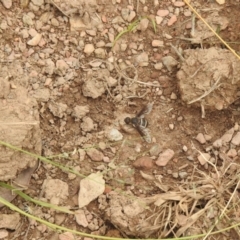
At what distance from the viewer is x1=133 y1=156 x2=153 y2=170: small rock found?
91.2 inches

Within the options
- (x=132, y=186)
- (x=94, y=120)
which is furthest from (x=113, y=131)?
(x=132, y=186)

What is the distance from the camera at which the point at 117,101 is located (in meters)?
2.37

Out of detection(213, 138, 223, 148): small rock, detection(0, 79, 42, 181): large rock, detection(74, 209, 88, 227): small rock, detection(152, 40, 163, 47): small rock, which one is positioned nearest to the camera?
detection(0, 79, 42, 181): large rock

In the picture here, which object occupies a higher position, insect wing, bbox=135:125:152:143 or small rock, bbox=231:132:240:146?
insect wing, bbox=135:125:152:143

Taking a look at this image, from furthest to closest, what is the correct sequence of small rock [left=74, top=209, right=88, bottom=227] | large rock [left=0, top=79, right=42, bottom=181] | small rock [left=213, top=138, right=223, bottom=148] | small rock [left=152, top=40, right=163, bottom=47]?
small rock [left=152, top=40, right=163, bottom=47]
small rock [left=213, top=138, right=223, bottom=148]
small rock [left=74, top=209, right=88, bottom=227]
large rock [left=0, top=79, right=42, bottom=181]

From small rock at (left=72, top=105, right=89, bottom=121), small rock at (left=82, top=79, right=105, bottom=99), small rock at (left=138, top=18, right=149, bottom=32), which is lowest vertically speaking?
small rock at (left=72, top=105, right=89, bottom=121)

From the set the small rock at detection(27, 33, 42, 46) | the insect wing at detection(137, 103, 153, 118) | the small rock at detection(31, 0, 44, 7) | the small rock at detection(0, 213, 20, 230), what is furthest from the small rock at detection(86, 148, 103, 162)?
the small rock at detection(31, 0, 44, 7)

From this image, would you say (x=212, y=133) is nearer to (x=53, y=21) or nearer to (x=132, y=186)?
(x=132, y=186)

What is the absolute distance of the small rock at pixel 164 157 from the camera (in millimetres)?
2330

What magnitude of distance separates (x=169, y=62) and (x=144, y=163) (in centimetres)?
45

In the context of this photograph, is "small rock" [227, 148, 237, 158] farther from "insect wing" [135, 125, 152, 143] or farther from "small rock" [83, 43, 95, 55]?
"small rock" [83, 43, 95, 55]

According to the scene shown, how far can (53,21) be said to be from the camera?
2.40m

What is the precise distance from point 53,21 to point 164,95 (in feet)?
1.85

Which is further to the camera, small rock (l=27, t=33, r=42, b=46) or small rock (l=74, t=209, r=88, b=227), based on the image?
small rock (l=27, t=33, r=42, b=46)
